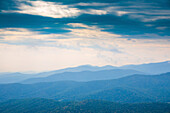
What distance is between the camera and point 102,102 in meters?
197

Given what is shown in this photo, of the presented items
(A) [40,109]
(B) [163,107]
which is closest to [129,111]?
(B) [163,107]

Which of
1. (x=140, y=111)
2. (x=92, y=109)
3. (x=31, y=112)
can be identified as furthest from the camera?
(x=31, y=112)

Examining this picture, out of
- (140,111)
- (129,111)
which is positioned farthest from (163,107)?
(129,111)

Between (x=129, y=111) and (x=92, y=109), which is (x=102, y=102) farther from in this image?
(x=129, y=111)

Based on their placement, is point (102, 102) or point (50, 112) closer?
point (50, 112)

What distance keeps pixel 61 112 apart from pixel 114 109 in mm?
55817

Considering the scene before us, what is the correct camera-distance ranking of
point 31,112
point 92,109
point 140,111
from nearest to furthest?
point 140,111 < point 92,109 < point 31,112

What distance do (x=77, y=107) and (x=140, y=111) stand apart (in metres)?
66.9

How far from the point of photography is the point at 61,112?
17162cm

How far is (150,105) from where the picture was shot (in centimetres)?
17900

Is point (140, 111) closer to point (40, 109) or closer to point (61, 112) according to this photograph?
point (61, 112)

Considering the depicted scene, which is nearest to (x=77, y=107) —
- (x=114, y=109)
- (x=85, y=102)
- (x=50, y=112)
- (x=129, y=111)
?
(x=85, y=102)

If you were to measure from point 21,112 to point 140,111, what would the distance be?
138m

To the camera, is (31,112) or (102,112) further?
(31,112)
